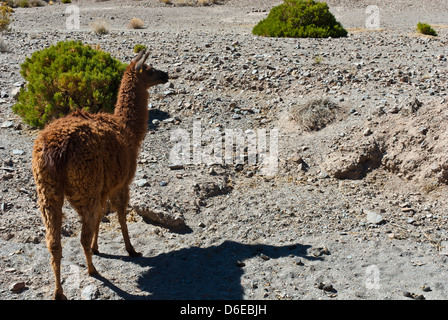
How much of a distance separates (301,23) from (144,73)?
409 inches

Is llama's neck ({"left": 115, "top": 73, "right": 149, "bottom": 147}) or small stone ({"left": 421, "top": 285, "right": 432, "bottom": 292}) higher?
llama's neck ({"left": 115, "top": 73, "right": 149, "bottom": 147})

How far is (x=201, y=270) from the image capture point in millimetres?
5898

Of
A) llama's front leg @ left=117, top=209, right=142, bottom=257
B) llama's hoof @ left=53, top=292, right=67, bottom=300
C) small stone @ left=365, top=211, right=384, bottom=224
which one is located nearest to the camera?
llama's hoof @ left=53, top=292, right=67, bottom=300

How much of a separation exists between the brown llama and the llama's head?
0.86m

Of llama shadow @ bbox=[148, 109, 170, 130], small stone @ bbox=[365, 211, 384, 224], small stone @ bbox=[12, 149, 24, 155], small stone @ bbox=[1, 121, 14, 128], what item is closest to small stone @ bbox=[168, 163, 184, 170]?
llama shadow @ bbox=[148, 109, 170, 130]

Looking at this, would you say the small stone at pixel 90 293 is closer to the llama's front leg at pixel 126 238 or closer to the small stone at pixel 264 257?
the llama's front leg at pixel 126 238

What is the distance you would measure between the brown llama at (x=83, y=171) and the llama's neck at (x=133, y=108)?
176 mm

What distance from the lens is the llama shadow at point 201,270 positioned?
5406mm

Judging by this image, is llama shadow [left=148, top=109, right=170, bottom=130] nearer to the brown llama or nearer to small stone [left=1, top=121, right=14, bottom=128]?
small stone [left=1, top=121, right=14, bottom=128]

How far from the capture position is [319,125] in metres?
9.07

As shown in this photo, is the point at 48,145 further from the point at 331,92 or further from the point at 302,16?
the point at 302,16

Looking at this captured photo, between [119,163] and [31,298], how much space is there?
69.3 inches
